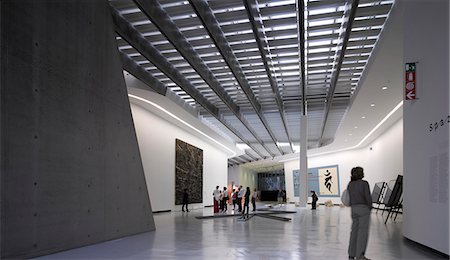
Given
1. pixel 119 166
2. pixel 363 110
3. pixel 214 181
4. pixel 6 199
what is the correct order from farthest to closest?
pixel 214 181, pixel 363 110, pixel 119 166, pixel 6 199

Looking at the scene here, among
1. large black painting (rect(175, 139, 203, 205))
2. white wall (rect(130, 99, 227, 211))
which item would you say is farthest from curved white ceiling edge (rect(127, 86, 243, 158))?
large black painting (rect(175, 139, 203, 205))

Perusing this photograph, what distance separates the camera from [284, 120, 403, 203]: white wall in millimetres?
20547

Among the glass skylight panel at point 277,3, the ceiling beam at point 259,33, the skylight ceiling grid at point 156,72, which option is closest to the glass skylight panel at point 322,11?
the glass skylight panel at point 277,3

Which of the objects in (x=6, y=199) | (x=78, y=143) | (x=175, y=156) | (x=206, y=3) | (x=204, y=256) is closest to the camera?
(x=6, y=199)

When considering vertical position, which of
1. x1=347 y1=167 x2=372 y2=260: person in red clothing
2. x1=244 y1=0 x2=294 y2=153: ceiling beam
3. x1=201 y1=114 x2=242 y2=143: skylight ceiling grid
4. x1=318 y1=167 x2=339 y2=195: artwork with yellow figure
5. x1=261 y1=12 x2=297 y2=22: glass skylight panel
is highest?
x1=261 y1=12 x2=297 y2=22: glass skylight panel

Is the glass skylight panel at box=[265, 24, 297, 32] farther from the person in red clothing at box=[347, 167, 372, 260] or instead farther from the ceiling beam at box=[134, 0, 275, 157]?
the person in red clothing at box=[347, 167, 372, 260]

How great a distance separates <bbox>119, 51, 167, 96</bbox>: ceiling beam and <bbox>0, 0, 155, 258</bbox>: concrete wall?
5237 mm

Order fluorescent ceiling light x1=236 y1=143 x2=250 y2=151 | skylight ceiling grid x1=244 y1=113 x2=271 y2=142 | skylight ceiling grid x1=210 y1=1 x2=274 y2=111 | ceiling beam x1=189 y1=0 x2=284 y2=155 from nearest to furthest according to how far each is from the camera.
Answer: ceiling beam x1=189 y1=0 x2=284 y2=155, skylight ceiling grid x1=210 y1=1 x2=274 y2=111, skylight ceiling grid x1=244 y1=113 x2=271 y2=142, fluorescent ceiling light x1=236 y1=143 x2=250 y2=151

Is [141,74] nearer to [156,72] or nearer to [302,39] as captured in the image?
[156,72]

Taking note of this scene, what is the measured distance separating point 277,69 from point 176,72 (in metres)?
3.95

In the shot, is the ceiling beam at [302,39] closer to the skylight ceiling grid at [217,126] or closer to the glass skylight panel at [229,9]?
the glass skylight panel at [229,9]

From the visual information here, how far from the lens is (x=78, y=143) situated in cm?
734

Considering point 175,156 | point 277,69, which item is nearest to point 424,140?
point 277,69

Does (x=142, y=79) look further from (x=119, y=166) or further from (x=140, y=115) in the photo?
(x=119, y=166)
